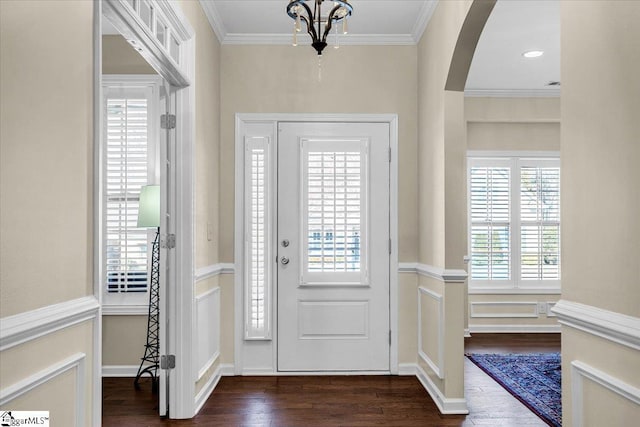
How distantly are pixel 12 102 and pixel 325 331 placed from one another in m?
3.22

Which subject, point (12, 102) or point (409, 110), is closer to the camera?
point (12, 102)

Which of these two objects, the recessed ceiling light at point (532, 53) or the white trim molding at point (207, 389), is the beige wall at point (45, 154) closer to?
the white trim molding at point (207, 389)

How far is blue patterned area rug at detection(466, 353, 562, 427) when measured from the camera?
3.37 m

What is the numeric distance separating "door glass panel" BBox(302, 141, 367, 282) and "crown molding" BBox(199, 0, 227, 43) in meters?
1.10

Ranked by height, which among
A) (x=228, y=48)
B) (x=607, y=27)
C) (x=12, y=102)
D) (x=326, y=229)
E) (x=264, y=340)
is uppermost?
(x=228, y=48)

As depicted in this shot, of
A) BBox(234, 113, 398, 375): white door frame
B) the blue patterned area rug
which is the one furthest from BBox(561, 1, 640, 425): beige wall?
BBox(234, 113, 398, 375): white door frame

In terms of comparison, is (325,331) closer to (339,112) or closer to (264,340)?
(264,340)

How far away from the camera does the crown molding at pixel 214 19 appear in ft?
11.7

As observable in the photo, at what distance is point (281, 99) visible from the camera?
423 centimetres

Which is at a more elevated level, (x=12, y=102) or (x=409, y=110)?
(x=409, y=110)

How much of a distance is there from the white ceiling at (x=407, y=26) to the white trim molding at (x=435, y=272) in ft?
6.04

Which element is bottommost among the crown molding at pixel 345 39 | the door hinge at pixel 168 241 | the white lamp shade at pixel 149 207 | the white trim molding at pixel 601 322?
the white trim molding at pixel 601 322

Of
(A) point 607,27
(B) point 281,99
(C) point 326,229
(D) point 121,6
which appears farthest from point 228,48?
(A) point 607,27

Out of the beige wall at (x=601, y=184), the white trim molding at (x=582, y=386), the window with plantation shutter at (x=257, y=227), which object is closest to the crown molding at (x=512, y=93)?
the window with plantation shutter at (x=257, y=227)
